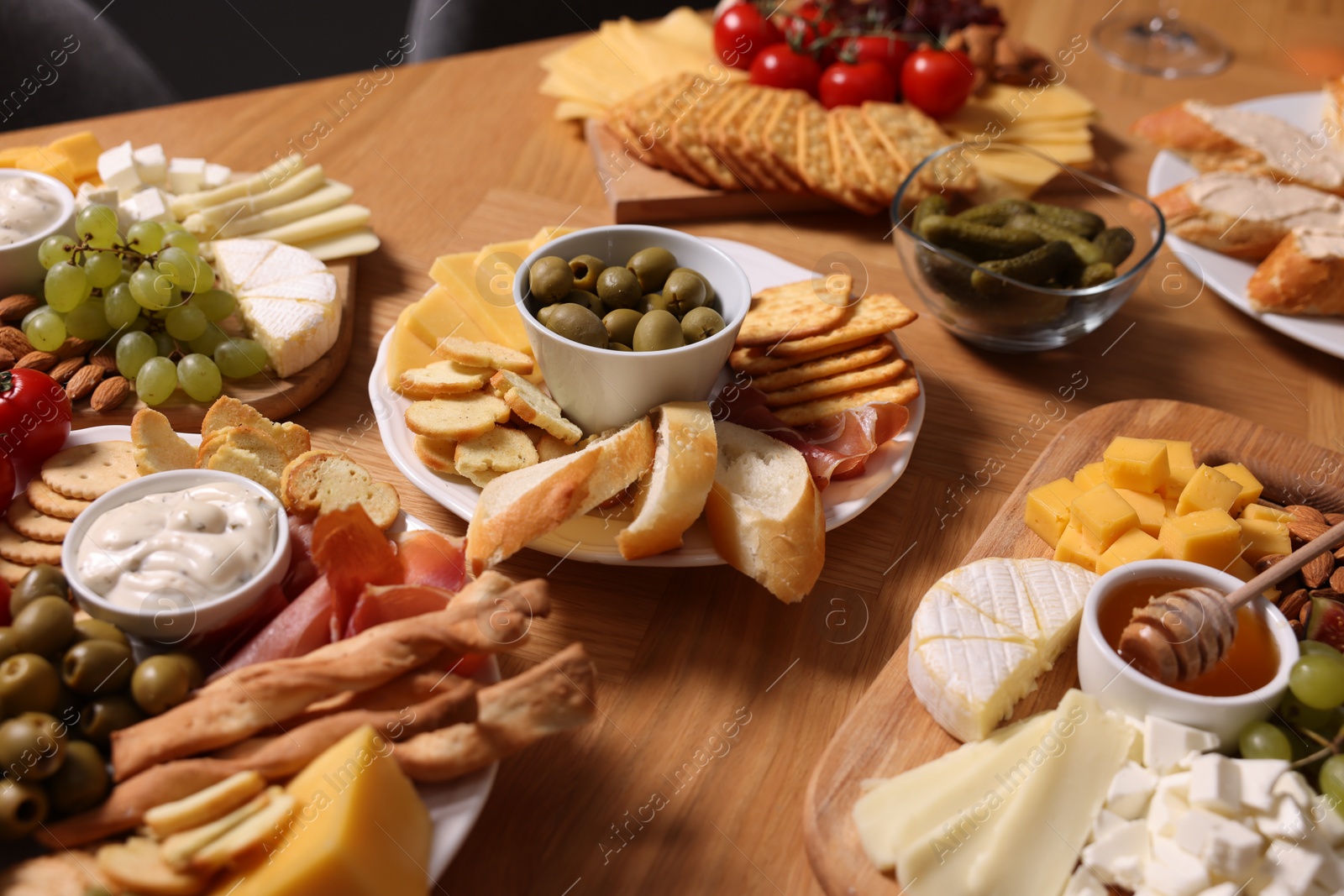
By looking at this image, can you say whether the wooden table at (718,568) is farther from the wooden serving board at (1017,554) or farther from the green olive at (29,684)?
the green olive at (29,684)

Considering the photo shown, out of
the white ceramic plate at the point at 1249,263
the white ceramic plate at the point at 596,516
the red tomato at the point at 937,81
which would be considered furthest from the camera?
the red tomato at the point at 937,81

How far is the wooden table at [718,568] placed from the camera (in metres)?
1.13

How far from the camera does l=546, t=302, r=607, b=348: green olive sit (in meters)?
1.39

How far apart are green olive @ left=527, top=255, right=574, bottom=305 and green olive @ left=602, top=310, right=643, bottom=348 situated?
0.25 ft

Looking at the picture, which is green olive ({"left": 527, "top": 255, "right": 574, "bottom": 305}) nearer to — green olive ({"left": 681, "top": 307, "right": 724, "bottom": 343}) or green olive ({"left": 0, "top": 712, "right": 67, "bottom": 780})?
green olive ({"left": 681, "top": 307, "right": 724, "bottom": 343})

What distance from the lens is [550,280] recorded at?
4.74 ft

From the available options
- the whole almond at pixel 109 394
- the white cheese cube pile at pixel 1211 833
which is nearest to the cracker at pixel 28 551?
the whole almond at pixel 109 394

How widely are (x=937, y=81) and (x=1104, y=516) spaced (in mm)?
1306

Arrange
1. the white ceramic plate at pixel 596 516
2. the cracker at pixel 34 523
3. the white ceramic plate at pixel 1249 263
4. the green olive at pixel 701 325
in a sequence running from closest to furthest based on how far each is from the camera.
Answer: the cracker at pixel 34 523 → the white ceramic plate at pixel 596 516 → the green olive at pixel 701 325 → the white ceramic plate at pixel 1249 263

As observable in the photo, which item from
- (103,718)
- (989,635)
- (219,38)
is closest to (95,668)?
(103,718)

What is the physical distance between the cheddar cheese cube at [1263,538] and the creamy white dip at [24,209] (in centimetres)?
186

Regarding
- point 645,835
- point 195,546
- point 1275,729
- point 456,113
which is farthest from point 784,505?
point 456,113

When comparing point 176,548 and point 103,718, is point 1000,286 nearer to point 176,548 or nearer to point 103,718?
point 176,548

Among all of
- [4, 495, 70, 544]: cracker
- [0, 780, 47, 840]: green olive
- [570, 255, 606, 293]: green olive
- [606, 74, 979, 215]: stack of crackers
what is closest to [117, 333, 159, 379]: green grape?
[4, 495, 70, 544]: cracker
